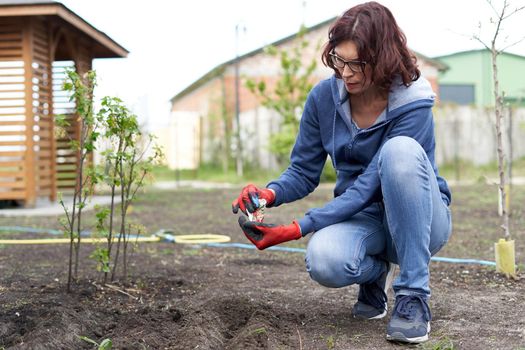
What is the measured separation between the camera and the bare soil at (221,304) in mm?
2502

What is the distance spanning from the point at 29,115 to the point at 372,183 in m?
7.33

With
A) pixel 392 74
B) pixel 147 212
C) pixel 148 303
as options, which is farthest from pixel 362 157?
pixel 147 212

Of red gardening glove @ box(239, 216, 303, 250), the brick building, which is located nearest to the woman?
red gardening glove @ box(239, 216, 303, 250)

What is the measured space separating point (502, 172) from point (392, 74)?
4.88 ft

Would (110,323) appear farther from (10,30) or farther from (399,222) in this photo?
(10,30)

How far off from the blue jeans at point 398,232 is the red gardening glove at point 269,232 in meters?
0.17

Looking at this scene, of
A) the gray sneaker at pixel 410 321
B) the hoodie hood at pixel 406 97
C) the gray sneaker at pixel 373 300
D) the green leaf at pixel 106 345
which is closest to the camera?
the green leaf at pixel 106 345

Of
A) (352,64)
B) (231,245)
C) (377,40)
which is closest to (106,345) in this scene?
(352,64)

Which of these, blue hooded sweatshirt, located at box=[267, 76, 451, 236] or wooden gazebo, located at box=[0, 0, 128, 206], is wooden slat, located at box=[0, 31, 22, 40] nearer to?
wooden gazebo, located at box=[0, 0, 128, 206]

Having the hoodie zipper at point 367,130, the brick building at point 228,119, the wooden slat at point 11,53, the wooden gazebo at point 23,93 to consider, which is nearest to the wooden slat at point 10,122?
the wooden gazebo at point 23,93

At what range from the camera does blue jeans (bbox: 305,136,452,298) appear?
2508mm

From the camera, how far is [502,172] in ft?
12.5

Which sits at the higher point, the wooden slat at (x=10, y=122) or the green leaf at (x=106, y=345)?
the wooden slat at (x=10, y=122)

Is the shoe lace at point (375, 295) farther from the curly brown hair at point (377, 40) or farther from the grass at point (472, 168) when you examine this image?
the grass at point (472, 168)
